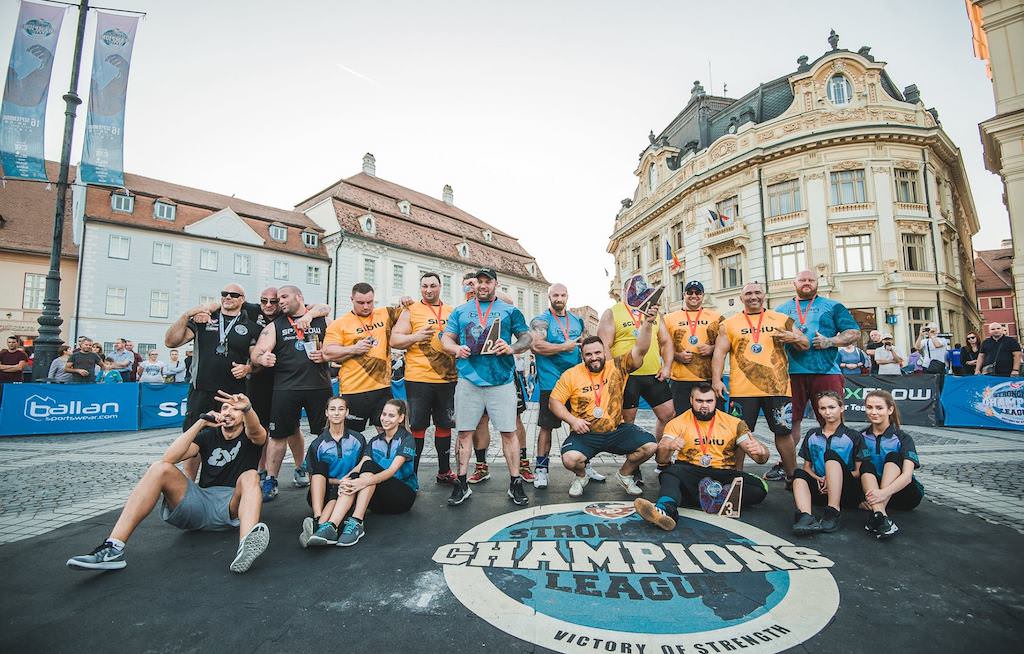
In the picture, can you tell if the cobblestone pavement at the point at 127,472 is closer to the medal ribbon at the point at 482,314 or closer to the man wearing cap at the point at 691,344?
the man wearing cap at the point at 691,344

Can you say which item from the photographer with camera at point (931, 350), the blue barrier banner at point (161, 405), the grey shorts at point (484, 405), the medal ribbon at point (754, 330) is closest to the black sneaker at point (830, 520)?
the medal ribbon at point (754, 330)

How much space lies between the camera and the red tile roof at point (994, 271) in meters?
53.5

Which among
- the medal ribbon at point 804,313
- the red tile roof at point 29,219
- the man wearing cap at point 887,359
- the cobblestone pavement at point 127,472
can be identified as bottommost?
the cobblestone pavement at point 127,472

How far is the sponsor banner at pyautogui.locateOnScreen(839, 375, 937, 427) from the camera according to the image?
33.2 feet

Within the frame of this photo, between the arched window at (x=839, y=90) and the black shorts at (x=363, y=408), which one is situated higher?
the arched window at (x=839, y=90)

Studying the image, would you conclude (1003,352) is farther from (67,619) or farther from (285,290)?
(67,619)

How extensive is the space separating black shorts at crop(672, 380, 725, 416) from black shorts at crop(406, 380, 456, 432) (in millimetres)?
2588

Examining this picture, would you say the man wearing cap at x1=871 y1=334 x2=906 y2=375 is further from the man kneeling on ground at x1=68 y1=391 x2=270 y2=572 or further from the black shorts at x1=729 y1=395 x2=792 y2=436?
the man kneeling on ground at x1=68 y1=391 x2=270 y2=572

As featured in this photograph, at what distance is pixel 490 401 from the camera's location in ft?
15.7

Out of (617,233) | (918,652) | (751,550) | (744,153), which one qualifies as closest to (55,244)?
(751,550)

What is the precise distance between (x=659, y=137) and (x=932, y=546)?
38138mm

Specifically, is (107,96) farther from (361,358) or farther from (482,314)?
(482,314)

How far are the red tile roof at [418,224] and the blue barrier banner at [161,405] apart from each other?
2493 cm

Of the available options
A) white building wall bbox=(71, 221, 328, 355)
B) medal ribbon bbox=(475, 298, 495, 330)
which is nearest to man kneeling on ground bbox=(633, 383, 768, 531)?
medal ribbon bbox=(475, 298, 495, 330)
